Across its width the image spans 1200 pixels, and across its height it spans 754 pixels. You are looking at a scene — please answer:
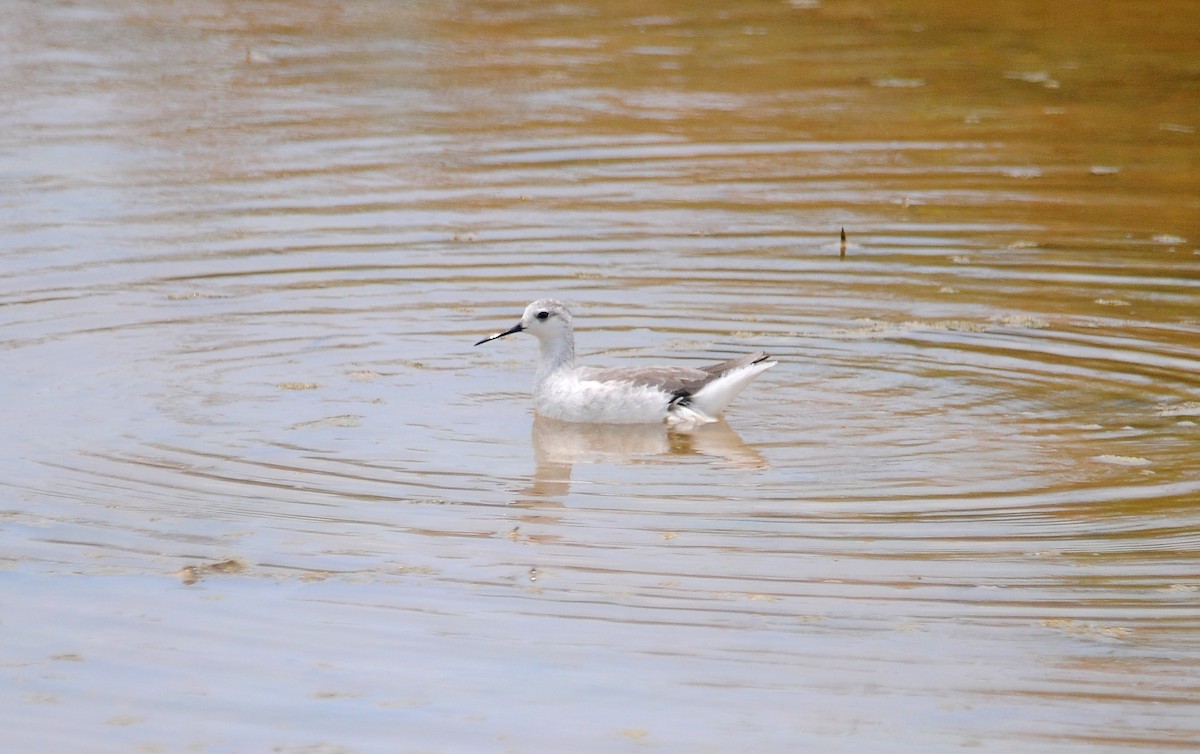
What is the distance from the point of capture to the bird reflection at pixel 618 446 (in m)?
10.4

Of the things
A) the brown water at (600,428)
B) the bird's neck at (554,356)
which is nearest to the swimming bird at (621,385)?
the bird's neck at (554,356)

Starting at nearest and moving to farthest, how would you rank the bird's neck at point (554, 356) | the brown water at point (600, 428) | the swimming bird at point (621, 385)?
1. the brown water at point (600, 428)
2. the swimming bird at point (621, 385)
3. the bird's neck at point (554, 356)

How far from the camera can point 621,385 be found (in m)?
11.4

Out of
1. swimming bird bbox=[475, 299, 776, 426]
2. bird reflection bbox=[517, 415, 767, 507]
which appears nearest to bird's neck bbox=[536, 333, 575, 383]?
swimming bird bbox=[475, 299, 776, 426]

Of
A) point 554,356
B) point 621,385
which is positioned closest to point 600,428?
point 621,385

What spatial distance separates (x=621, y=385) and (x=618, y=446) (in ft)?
1.34

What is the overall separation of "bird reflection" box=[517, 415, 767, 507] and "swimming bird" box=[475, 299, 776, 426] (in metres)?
0.07

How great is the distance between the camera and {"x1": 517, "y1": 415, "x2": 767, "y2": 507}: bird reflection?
1040cm

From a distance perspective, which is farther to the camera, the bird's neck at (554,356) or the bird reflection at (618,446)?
the bird's neck at (554,356)

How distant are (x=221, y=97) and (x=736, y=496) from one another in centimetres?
1244

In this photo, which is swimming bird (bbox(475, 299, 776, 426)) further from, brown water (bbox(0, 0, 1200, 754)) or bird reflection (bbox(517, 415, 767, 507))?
brown water (bbox(0, 0, 1200, 754))

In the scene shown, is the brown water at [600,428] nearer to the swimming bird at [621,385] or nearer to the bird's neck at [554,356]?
the swimming bird at [621,385]

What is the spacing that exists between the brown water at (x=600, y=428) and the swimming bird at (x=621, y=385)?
183 millimetres

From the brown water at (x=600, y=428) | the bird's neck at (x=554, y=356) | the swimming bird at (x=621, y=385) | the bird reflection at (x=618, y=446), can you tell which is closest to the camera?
the brown water at (x=600, y=428)
